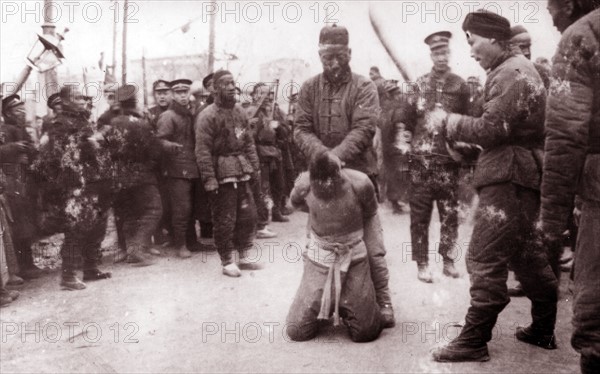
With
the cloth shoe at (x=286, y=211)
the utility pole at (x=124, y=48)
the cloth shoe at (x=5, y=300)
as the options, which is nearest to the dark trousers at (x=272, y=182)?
the cloth shoe at (x=286, y=211)

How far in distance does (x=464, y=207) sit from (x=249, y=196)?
2295 millimetres

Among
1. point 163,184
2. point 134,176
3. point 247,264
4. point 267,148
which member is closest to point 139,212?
point 134,176

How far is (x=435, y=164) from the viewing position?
17.4 ft

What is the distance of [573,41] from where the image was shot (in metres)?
2.46

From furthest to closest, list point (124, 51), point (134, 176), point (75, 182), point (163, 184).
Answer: point (163, 184) < point (134, 176) < point (124, 51) < point (75, 182)

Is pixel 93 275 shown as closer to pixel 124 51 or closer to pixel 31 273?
pixel 31 273

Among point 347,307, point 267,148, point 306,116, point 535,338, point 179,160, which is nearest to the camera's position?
point 535,338

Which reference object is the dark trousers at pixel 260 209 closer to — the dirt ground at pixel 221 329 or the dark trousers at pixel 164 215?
the dark trousers at pixel 164 215

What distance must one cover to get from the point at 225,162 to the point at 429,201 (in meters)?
2.12

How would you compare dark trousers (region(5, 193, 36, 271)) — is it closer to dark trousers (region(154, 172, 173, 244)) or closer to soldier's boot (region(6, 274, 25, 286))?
soldier's boot (region(6, 274, 25, 286))

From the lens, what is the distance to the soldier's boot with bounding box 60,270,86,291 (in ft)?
17.7

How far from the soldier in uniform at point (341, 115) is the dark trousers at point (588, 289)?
1.84 meters

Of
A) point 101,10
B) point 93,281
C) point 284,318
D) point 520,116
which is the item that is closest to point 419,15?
point 520,116

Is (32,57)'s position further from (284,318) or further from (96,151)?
(284,318)
